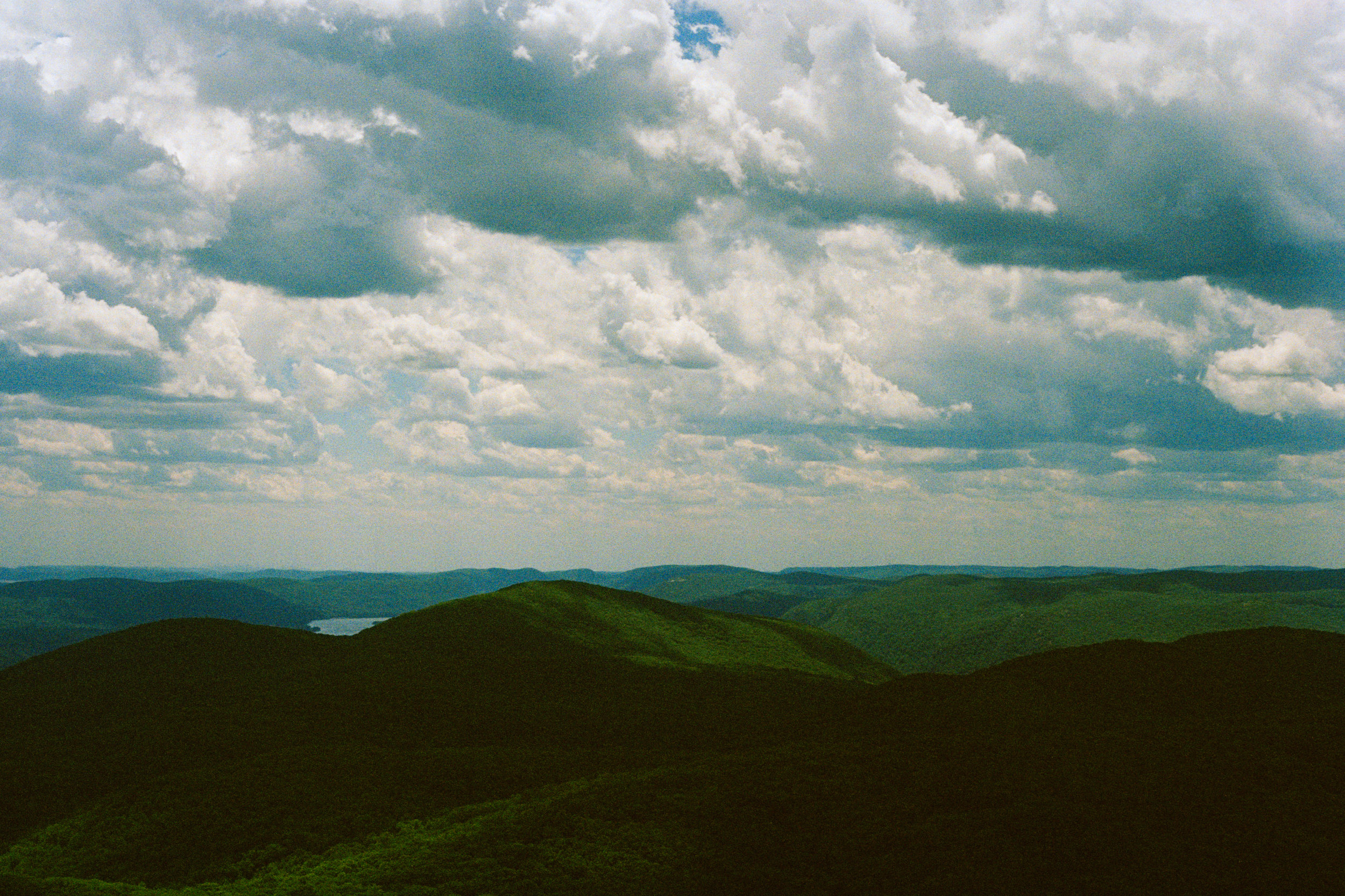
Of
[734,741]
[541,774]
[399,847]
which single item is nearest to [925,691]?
Answer: [734,741]

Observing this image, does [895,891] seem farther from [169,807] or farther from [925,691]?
[169,807]

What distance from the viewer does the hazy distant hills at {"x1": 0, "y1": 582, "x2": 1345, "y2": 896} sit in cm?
5984

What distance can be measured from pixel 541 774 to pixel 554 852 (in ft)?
96.4

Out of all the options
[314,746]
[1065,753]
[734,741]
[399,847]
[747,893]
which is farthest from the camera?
[734,741]

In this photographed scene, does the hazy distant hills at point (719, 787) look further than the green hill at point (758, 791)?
Yes

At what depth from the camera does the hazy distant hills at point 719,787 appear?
59844mm

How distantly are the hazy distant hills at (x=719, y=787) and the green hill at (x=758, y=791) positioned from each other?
263 millimetres

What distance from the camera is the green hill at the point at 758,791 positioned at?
196 feet

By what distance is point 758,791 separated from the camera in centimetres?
7319

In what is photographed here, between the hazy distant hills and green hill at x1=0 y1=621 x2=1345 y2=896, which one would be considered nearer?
green hill at x1=0 y1=621 x2=1345 y2=896

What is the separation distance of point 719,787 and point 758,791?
347 cm

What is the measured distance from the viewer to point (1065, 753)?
252ft

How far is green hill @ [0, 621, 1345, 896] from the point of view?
59.7 m

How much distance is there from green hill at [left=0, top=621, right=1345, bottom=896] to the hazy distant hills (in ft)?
0.86
